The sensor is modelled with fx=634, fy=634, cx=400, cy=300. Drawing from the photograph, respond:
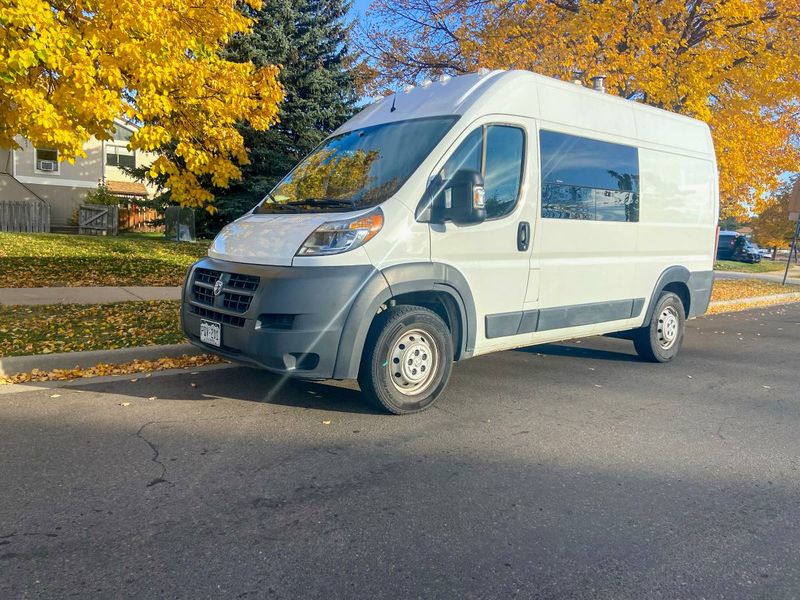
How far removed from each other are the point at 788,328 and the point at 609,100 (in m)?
6.90

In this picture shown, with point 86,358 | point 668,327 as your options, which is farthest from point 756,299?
point 86,358

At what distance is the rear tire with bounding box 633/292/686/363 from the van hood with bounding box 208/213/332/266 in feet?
13.4

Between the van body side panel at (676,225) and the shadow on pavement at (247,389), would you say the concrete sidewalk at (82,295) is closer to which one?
the shadow on pavement at (247,389)

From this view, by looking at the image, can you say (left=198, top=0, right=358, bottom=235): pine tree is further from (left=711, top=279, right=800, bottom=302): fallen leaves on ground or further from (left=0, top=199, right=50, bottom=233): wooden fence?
(left=711, top=279, right=800, bottom=302): fallen leaves on ground

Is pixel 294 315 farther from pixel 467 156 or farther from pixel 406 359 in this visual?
pixel 467 156

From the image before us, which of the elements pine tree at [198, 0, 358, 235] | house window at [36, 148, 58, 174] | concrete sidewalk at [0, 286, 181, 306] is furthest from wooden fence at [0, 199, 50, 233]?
concrete sidewalk at [0, 286, 181, 306]

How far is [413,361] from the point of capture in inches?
187

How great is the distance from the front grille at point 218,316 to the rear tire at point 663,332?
452 centimetres

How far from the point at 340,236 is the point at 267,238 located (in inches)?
24.7

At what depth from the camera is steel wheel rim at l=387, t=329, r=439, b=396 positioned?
15.3 ft

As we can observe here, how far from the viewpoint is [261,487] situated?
3.46m

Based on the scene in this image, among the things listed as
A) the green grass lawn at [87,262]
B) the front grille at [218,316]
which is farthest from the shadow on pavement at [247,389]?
the green grass lawn at [87,262]

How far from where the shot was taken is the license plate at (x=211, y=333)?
4.62 meters

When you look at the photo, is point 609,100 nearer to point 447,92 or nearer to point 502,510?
point 447,92
